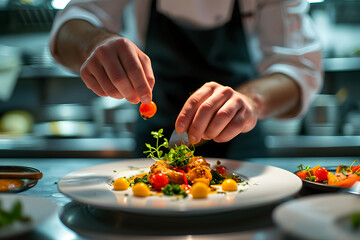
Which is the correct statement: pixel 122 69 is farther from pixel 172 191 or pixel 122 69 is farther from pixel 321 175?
pixel 321 175

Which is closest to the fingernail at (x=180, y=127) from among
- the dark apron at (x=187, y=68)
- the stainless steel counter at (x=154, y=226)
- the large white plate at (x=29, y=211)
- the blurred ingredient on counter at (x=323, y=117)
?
the stainless steel counter at (x=154, y=226)

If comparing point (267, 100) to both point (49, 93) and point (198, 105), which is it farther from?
point (49, 93)

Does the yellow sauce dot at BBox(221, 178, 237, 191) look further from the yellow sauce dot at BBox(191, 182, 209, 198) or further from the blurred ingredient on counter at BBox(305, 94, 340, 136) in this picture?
the blurred ingredient on counter at BBox(305, 94, 340, 136)

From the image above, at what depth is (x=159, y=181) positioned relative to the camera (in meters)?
1.11

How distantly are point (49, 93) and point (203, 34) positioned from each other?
230cm

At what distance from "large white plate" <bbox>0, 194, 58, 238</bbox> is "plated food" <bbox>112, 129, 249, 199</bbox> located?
11.2 inches

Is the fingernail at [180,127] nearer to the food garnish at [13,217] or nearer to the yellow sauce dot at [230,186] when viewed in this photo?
the yellow sauce dot at [230,186]

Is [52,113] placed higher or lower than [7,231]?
lower

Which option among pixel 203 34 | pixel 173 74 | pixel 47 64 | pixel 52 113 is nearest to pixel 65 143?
pixel 52 113

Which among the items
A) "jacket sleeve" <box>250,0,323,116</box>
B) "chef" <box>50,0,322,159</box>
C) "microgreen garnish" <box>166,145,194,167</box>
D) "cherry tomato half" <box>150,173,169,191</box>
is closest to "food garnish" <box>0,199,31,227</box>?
"cherry tomato half" <box>150,173,169,191</box>

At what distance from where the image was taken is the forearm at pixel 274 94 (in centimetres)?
164

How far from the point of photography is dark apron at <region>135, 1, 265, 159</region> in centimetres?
196

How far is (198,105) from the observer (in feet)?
4.14

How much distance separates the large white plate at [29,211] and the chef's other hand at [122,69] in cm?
51
